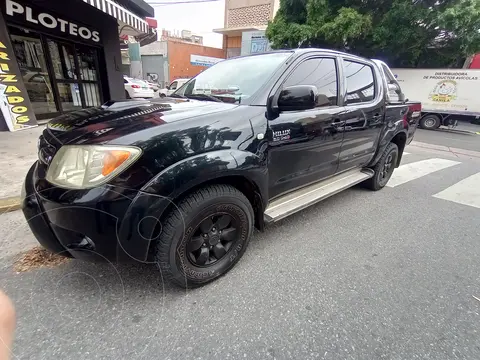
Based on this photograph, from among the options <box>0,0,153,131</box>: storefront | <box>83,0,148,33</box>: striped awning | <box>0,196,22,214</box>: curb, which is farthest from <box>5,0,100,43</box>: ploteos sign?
<box>0,196,22,214</box>: curb

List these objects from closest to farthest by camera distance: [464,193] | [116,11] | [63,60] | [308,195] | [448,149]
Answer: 1. [308,195]
2. [464,193]
3. [116,11]
4. [63,60]
5. [448,149]

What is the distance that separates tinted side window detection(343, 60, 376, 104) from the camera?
2.93 m

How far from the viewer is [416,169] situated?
5.59 metres

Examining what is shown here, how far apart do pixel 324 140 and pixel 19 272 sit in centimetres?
289

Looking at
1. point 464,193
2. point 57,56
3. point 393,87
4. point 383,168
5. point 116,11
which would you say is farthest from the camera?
point 57,56

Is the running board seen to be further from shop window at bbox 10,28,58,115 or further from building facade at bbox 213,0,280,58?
building facade at bbox 213,0,280,58

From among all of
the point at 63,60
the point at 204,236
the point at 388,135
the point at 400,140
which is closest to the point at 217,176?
the point at 204,236

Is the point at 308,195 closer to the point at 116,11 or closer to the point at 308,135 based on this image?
the point at 308,135

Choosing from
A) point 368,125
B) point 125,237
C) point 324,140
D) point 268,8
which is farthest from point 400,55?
point 268,8

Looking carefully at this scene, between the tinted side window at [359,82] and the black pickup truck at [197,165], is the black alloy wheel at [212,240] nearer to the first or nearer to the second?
the black pickup truck at [197,165]

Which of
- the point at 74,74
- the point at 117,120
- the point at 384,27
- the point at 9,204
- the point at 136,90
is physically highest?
the point at 384,27

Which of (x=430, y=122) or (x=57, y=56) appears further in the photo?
(x=430, y=122)

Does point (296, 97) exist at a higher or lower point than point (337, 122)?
higher

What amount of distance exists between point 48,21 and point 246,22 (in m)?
25.3
